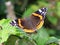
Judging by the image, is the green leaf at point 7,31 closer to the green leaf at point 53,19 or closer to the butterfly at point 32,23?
the butterfly at point 32,23

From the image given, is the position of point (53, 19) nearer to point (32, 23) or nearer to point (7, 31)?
point (32, 23)

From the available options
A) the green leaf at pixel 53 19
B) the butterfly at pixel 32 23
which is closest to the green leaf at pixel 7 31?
the butterfly at pixel 32 23

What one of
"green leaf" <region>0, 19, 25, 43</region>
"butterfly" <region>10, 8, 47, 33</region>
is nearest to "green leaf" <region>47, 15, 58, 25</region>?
"butterfly" <region>10, 8, 47, 33</region>

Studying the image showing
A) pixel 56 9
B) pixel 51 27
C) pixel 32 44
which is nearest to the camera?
pixel 32 44

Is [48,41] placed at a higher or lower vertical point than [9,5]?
higher

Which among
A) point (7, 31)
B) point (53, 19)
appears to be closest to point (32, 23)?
point (7, 31)

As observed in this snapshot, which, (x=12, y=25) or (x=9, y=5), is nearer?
(x=12, y=25)

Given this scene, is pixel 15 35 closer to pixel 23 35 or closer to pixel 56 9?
pixel 23 35

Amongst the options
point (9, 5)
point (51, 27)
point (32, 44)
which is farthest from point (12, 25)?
point (51, 27)

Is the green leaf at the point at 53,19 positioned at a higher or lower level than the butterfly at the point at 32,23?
lower
